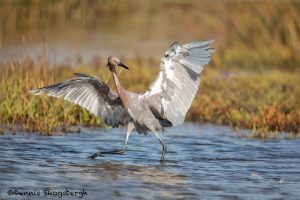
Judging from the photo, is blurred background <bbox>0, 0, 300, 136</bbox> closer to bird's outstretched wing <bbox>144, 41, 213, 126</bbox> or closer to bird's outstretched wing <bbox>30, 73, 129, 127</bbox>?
bird's outstretched wing <bbox>30, 73, 129, 127</bbox>

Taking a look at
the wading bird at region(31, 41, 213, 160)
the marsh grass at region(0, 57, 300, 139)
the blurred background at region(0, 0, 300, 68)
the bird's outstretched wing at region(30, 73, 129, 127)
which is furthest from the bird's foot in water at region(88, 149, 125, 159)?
the blurred background at region(0, 0, 300, 68)

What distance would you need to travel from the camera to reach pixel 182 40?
20.6m

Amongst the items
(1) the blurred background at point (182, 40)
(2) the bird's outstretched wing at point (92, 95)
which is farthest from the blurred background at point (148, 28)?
(2) the bird's outstretched wing at point (92, 95)

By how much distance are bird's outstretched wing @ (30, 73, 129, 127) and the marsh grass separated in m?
1.03

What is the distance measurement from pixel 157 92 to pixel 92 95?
0.80m

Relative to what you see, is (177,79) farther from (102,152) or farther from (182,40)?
(182,40)

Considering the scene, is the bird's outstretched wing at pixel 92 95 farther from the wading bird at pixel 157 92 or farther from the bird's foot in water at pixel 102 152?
the bird's foot in water at pixel 102 152

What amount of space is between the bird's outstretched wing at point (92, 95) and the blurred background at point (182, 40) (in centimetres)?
117

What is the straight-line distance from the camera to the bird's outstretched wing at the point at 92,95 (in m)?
8.55

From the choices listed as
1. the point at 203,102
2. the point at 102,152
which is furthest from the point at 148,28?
the point at 102,152

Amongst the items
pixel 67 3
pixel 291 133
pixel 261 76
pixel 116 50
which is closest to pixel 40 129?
pixel 291 133

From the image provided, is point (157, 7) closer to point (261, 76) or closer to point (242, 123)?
point (261, 76)

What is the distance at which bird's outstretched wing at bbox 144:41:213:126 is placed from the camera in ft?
27.6

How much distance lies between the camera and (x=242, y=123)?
35.3 ft
